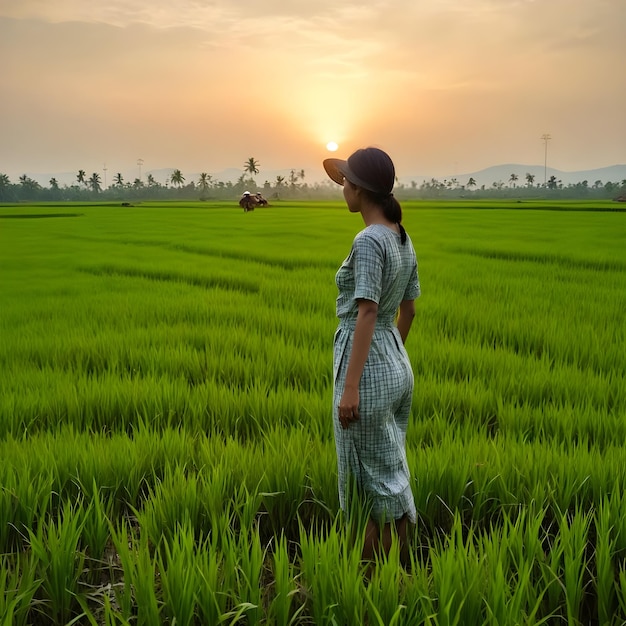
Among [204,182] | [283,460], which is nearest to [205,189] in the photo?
[204,182]

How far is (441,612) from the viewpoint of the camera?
1.40 m

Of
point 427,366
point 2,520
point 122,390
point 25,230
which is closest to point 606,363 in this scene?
point 427,366

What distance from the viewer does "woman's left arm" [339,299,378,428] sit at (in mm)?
1732

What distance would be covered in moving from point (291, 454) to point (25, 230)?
62.0 ft

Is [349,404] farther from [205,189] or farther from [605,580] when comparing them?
[205,189]

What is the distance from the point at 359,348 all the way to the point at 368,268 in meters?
0.23

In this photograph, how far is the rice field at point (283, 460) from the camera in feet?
5.14

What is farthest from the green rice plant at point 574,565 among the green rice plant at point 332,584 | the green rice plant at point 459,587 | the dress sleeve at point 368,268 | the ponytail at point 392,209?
the ponytail at point 392,209

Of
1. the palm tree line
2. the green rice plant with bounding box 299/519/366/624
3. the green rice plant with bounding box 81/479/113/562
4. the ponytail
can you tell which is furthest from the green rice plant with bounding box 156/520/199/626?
the palm tree line

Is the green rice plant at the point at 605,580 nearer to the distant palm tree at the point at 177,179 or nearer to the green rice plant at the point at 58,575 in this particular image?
the green rice plant at the point at 58,575

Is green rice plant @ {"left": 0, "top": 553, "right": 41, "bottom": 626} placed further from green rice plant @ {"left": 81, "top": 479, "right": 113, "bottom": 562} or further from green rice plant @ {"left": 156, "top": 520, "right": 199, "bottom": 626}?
green rice plant @ {"left": 156, "top": 520, "right": 199, "bottom": 626}

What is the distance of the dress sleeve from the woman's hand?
10.4 inches

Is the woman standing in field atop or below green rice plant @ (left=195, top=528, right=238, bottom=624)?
atop

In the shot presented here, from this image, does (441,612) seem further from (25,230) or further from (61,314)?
(25,230)
